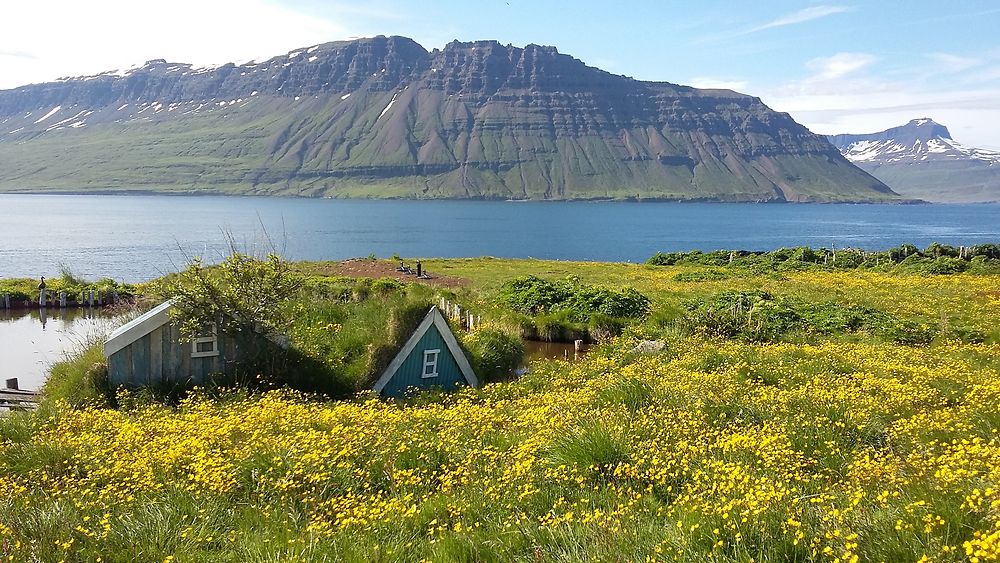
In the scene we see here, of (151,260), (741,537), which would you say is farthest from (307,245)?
(741,537)

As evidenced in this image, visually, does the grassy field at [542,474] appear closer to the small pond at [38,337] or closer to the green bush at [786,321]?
the green bush at [786,321]

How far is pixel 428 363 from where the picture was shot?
2053 cm

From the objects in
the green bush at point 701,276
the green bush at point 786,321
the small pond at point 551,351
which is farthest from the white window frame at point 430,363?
the green bush at point 701,276

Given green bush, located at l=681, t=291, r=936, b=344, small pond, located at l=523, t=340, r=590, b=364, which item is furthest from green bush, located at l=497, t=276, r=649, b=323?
green bush, located at l=681, t=291, r=936, b=344

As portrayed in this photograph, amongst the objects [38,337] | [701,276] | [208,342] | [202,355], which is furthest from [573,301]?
[38,337]

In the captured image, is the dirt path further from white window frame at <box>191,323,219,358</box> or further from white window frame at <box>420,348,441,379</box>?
white window frame at <box>191,323,219,358</box>

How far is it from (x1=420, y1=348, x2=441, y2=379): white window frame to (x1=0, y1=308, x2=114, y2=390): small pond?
1133 cm

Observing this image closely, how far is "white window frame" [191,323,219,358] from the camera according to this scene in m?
18.2

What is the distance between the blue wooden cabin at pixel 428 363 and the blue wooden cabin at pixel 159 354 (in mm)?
4681

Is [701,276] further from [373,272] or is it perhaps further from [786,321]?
[373,272]

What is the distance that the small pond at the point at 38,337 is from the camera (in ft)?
96.7

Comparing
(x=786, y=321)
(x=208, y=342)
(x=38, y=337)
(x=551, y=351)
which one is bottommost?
(x=38, y=337)

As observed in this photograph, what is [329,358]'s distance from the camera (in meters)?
19.7

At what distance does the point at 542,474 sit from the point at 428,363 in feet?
35.6
